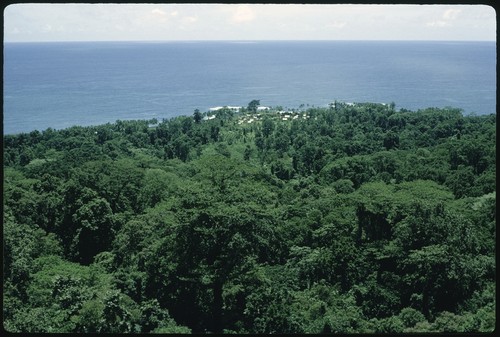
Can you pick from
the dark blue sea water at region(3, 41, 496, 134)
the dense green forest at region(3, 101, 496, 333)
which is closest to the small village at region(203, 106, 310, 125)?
the dark blue sea water at region(3, 41, 496, 134)

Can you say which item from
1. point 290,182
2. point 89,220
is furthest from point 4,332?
point 290,182

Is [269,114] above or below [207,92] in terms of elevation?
above

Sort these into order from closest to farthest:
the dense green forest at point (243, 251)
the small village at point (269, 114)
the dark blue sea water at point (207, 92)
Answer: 1. the dense green forest at point (243, 251)
2. the small village at point (269, 114)
3. the dark blue sea water at point (207, 92)

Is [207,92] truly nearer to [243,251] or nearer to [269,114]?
[269,114]

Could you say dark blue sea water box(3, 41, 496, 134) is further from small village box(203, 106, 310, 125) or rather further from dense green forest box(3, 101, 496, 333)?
dense green forest box(3, 101, 496, 333)

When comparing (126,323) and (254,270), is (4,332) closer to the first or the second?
(126,323)

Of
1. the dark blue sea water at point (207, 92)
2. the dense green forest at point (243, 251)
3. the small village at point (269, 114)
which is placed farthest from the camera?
the dark blue sea water at point (207, 92)

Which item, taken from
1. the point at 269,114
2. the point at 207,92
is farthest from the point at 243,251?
the point at 207,92

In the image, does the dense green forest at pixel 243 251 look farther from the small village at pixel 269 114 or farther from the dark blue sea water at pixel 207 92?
the dark blue sea water at pixel 207 92

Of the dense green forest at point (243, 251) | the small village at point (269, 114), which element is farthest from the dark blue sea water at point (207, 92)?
the dense green forest at point (243, 251)
